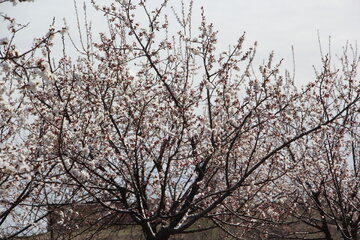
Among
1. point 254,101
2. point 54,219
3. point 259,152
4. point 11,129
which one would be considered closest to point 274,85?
point 254,101

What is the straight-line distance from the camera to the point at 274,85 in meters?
6.15

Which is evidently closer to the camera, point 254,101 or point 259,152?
point 254,101

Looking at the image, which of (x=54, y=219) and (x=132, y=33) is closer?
(x=132, y=33)

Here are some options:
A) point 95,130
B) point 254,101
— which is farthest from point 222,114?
point 95,130

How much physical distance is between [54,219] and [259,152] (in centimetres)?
516

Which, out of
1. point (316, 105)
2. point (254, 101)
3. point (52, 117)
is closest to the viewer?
point (52, 117)

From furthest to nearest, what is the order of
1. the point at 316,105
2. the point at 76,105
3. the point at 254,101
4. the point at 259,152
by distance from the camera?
the point at 316,105 → the point at 259,152 → the point at 76,105 → the point at 254,101

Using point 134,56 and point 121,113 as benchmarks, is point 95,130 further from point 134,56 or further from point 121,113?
point 134,56

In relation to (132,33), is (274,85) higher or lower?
lower

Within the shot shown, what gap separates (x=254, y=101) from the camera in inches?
237

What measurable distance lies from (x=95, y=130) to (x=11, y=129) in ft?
7.31

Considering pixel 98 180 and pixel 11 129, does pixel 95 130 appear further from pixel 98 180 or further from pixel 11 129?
pixel 11 129

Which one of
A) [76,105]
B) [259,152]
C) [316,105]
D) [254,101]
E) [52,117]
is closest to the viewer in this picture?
[52,117]

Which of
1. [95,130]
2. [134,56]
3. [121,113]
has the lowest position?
[95,130]
